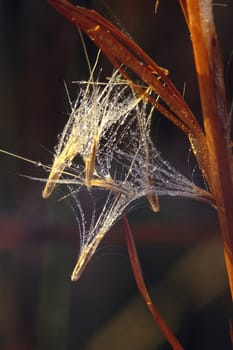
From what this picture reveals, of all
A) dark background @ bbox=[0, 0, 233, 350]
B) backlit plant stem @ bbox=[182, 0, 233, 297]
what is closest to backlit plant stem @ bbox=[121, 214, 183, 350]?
backlit plant stem @ bbox=[182, 0, 233, 297]

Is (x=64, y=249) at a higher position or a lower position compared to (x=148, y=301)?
lower

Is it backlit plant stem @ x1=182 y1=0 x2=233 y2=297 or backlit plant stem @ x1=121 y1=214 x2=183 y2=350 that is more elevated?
backlit plant stem @ x1=182 y1=0 x2=233 y2=297

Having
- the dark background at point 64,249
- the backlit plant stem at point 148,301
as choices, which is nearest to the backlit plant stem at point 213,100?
the backlit plant stem at point 148,301

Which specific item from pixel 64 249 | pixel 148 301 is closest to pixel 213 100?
pixel 148 301

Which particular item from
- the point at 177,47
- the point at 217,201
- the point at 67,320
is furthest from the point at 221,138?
the point at 67,320

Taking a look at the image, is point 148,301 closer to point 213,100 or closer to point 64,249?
point 213,100

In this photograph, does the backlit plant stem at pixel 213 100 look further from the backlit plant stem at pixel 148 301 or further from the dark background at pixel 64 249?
the dark background at pixel 64 249

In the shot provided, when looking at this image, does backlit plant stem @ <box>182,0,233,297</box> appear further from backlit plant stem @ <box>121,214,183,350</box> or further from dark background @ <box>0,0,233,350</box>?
dark background @ <box>0,0,233,350</box>
